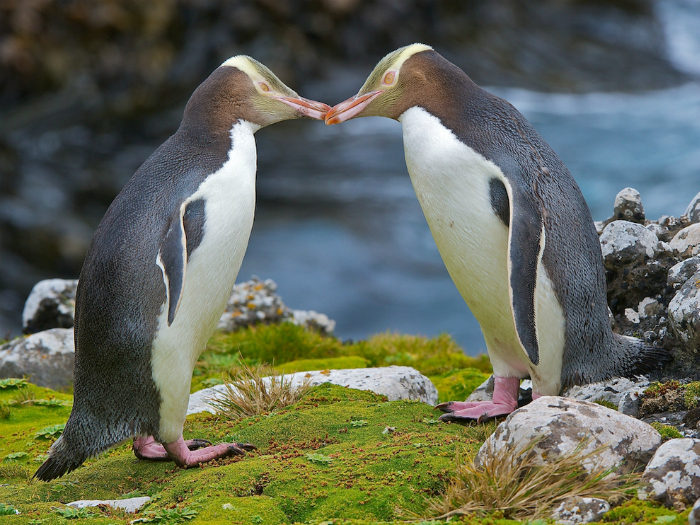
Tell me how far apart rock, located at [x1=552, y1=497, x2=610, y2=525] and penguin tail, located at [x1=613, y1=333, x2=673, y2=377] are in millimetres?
1755

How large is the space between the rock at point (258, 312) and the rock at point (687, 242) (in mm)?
4527

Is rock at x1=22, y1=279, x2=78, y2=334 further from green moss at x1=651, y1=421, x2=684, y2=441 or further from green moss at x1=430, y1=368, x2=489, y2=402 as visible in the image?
green moss at x1=651, y1=421, x2=684, y2=441

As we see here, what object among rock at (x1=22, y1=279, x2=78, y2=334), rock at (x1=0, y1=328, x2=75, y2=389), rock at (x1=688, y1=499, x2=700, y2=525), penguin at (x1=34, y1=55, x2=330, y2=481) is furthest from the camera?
rock at (x1=22, y1=279, x2=78, y2=334)

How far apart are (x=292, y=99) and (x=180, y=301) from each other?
1.61m

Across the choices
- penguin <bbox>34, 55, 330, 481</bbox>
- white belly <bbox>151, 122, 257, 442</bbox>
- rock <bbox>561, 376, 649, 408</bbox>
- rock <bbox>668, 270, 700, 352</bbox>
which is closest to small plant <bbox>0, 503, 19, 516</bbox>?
penguin <bbox>34, 55, 330, 481</bbox>

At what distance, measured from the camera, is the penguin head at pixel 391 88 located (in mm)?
4836

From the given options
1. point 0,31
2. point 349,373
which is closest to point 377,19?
point 0,31

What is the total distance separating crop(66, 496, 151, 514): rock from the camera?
12.4 ft

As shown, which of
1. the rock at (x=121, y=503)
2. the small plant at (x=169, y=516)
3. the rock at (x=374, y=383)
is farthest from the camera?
the rock at (x=374, y=383)

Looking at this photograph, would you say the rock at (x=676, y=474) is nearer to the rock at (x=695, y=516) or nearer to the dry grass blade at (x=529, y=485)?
the dry grass blade at (x=529, y=485)

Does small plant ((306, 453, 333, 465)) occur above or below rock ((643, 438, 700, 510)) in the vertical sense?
above

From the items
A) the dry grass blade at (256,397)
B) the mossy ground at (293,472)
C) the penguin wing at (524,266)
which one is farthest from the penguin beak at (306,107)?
the mossy ground at (293,472)

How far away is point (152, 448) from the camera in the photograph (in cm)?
463

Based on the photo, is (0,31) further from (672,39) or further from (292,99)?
(672,39)
